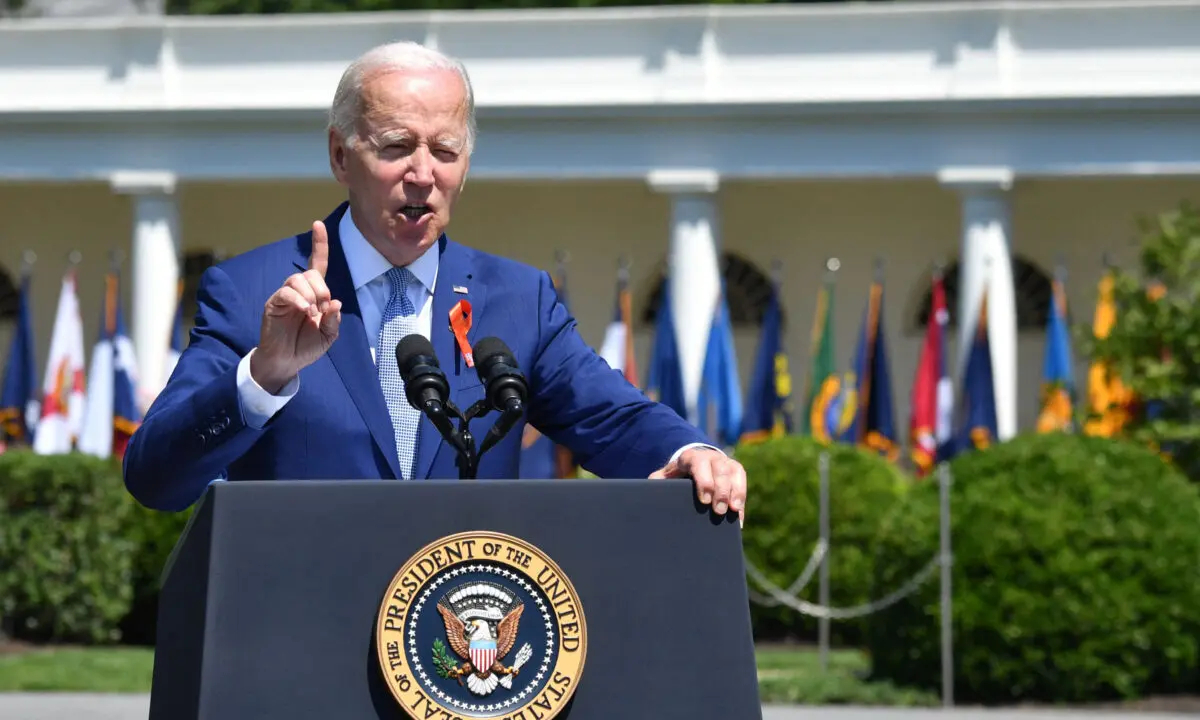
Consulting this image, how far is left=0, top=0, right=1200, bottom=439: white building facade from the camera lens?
88.1 feet

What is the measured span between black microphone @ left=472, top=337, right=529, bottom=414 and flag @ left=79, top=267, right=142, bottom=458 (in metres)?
20.6

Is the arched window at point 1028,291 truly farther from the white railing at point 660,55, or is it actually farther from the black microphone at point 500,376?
the black microphone at point 500,376

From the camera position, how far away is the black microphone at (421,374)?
2924mm

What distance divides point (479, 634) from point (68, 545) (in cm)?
1279

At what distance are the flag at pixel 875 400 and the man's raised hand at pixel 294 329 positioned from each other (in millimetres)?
21296

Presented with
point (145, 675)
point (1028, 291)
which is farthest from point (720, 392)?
point (145, 675)

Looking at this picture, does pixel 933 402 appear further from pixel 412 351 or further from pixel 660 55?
pixel 412 351

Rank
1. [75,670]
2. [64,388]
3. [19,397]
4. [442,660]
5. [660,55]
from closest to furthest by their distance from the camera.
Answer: [442,660]
[75,670]
[64,388]
[19,397]
[660,55]

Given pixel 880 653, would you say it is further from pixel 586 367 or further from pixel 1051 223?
pixel 1051 223

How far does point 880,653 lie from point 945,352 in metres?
13.1

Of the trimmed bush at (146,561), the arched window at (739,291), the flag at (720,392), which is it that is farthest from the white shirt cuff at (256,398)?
the arched window at (739,291)

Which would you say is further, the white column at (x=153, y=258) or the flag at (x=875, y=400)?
the white column at (x=153, y=258)

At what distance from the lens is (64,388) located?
2481 cm

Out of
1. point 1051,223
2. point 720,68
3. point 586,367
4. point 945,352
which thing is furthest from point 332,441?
point 1051,223
